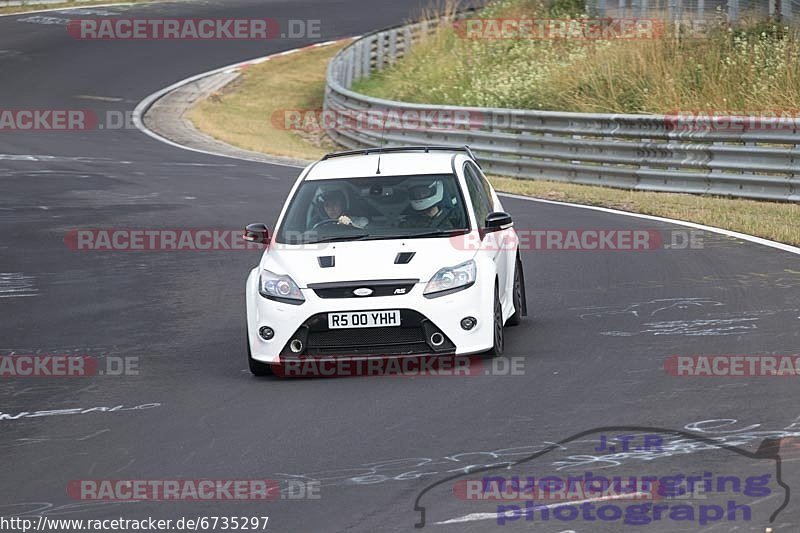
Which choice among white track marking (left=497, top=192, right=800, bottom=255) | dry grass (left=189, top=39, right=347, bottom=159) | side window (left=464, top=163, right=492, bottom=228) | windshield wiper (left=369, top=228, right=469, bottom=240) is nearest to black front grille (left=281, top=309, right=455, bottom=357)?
windshield wiper (left=369, top=228, right=469, bottom=240)

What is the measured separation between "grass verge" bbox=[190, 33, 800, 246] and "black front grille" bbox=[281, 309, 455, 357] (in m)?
6.98

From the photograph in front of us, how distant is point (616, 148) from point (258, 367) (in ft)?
44.0

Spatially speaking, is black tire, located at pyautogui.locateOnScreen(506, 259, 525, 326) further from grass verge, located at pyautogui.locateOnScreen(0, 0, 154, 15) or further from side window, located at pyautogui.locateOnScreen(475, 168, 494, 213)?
grass verge, located at pyautogui.locateOnScreen(0, 0, 154, 15)

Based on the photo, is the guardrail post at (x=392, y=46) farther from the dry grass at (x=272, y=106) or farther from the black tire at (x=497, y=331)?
the black tire at (x=497, y=331)

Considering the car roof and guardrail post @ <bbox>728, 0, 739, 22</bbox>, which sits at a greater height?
guardrail post @ <bbox>728, 0, 739, 22</bbox>

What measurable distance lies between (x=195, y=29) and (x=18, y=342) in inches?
1592

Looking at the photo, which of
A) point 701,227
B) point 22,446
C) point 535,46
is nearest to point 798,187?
point 701,227

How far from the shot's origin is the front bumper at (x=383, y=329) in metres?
9.37

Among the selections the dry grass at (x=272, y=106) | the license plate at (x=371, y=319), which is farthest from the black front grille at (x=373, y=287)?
the dry grass at (x=272, y=106)

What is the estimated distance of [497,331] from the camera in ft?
32.1

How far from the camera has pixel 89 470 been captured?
7184mm

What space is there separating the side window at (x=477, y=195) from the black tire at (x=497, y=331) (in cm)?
84

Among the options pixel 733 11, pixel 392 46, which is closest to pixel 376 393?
pixel 733 11

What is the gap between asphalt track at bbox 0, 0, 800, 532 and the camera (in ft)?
21.8
